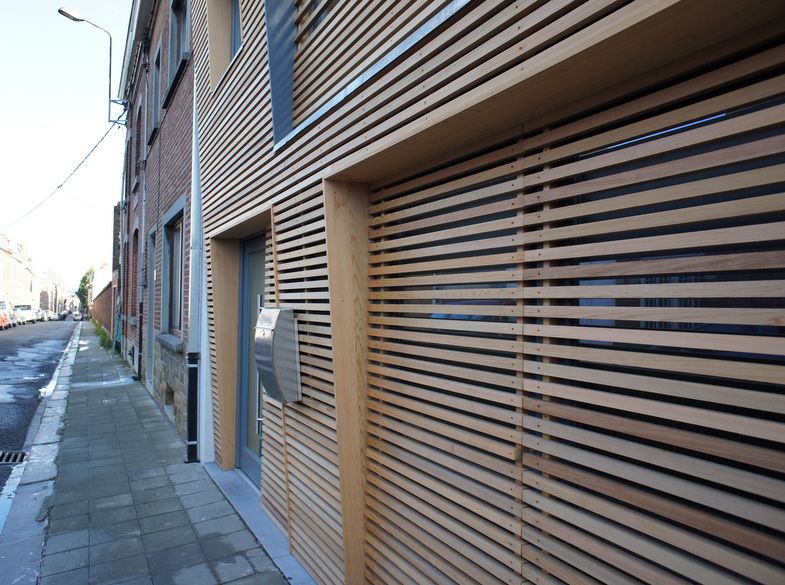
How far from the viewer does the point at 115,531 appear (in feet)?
13.7

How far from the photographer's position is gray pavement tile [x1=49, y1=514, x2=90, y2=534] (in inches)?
165

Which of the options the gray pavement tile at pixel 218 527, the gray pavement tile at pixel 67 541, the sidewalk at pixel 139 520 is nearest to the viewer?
the sidewalk at pixel 139 520

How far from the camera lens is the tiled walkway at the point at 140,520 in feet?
11.8

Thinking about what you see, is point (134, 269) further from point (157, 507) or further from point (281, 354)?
point (281, 354)

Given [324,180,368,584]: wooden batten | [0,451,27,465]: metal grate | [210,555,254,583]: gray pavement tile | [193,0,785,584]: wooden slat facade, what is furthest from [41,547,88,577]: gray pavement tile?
[0,451,27,465]: metal grate

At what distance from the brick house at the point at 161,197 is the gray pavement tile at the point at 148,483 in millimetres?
1176

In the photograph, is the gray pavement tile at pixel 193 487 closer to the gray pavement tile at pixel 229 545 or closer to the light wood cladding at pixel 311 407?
the gray pavement tile at pixel 229 545

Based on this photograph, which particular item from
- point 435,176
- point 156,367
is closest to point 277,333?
point 435,176

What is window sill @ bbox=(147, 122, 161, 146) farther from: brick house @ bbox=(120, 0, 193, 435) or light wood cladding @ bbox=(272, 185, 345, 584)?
light wood cladding @ bbox=(272, 185, 345, 584)

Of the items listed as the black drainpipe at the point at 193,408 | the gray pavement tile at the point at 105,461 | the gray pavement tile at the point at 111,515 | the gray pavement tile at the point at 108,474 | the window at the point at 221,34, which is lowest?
the gray pavement tile at the point at 111,515

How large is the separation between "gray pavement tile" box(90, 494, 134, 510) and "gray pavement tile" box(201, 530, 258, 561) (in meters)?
1.19

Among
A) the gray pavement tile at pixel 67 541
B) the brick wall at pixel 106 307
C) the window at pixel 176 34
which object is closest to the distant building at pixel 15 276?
the brick wall at pixel 106 307

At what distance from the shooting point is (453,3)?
212cm

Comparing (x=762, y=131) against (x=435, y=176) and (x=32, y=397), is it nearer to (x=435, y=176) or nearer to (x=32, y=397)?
(x=435, y=176)
